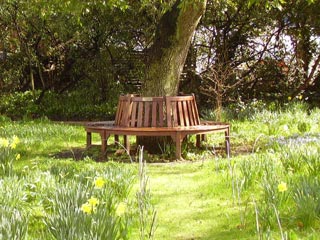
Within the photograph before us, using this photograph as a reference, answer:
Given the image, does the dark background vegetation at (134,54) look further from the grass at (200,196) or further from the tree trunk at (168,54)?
the grass at (200,196)

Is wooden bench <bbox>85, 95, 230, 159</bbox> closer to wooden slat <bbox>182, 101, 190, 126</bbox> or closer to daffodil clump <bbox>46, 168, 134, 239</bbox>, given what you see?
wooden slat <bbox>182, 101, 190, 126</bbox>

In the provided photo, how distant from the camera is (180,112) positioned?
271 inches

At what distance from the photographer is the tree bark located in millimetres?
6988

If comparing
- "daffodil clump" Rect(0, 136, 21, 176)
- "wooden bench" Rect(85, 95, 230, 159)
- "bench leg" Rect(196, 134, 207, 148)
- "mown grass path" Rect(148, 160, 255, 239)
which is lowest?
"mown grass path" Rect(148, 160, 255, 239)

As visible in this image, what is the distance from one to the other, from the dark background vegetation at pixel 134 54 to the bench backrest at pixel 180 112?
564 cm

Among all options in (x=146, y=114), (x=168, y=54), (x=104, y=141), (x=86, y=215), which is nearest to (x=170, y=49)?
(x=168, y=54)

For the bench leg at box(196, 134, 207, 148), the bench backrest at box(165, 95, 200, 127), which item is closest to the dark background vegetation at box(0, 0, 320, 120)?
the bench leg at box(196, 134, 207, 148)

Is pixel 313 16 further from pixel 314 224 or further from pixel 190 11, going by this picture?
pixel 314 224

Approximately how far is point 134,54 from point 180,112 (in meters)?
7.15

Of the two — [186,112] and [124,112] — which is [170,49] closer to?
[186,112]

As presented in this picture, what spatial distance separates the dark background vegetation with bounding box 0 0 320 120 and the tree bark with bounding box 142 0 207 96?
5441 mm

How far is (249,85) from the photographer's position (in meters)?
13.4

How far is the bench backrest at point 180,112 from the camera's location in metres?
6.74

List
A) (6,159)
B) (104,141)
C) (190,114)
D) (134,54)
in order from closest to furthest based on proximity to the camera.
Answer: (6,159) → (104,141) → (190,114) → (134,54)
